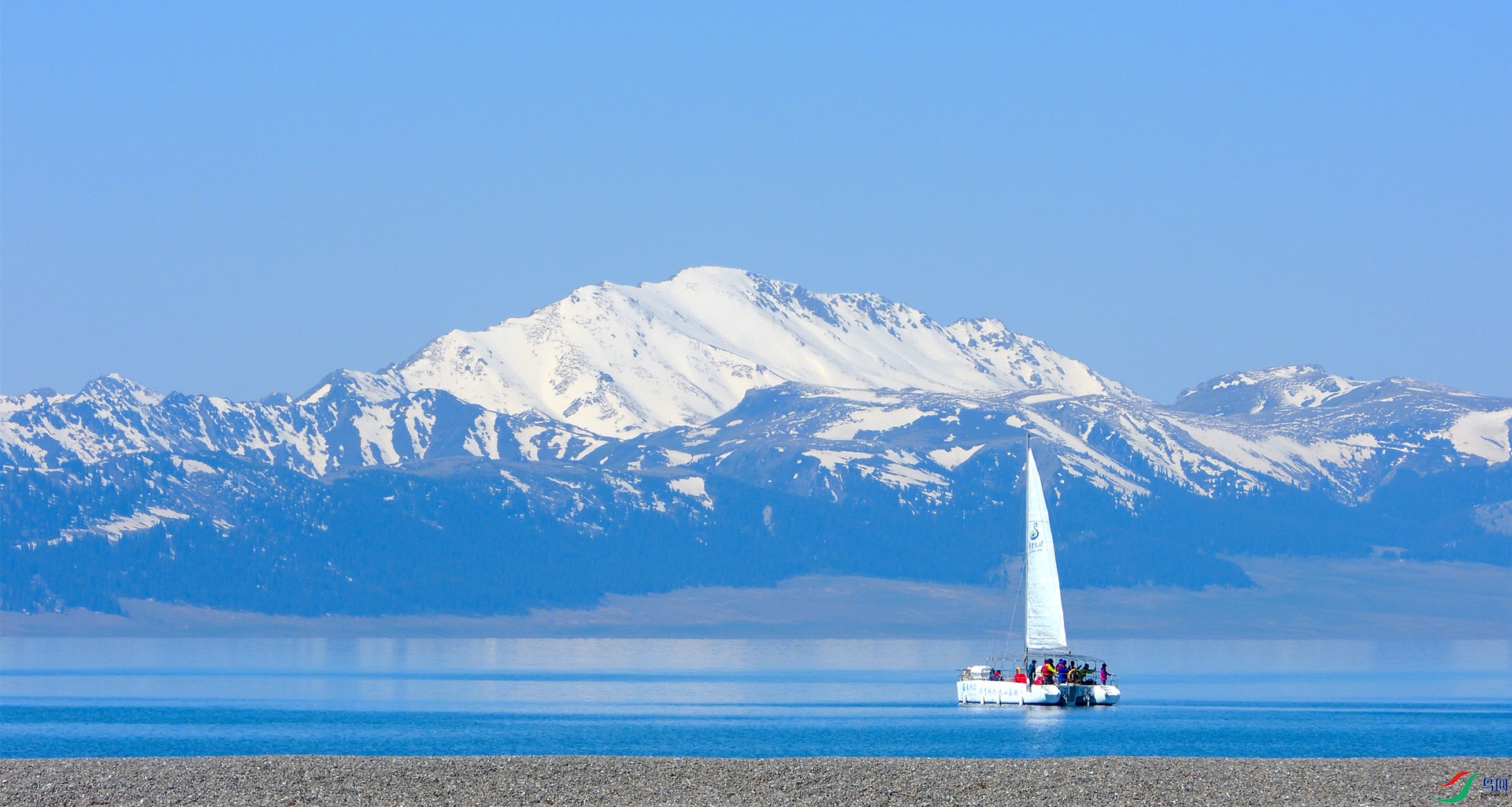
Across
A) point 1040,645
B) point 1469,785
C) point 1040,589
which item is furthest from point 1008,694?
point 1469,785

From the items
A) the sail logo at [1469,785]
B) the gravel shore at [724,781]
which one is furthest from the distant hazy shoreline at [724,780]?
the sail logo at [1469,785]

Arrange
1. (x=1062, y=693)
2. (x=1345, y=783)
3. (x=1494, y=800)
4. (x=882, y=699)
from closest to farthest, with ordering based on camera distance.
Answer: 1. (x=1494, y=800)
2. (x=1345, y=783)
3. (x=1062, y=693)
4. (x=882, y=699)

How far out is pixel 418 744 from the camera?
328ft

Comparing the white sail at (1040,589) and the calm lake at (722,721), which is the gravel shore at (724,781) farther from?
the white sail at (1040,589)

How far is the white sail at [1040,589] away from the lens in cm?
14038

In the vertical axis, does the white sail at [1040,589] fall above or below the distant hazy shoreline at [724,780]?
above

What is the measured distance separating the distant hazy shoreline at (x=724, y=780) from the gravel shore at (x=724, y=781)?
80 millimetres

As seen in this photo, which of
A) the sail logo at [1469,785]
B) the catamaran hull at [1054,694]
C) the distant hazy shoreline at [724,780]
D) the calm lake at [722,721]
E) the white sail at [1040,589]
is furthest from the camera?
the white sail at [1040,589]

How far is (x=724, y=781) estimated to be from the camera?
71.8 m

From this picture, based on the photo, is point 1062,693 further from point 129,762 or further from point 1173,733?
point 129,762

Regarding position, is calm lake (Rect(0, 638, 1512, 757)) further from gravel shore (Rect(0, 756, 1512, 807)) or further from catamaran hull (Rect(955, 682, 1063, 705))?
gravel shore (Rect(0, 756, 1512, 807))

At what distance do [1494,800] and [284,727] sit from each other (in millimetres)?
→ 70921

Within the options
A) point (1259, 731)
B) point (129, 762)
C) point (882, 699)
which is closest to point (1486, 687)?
point (882, 699)

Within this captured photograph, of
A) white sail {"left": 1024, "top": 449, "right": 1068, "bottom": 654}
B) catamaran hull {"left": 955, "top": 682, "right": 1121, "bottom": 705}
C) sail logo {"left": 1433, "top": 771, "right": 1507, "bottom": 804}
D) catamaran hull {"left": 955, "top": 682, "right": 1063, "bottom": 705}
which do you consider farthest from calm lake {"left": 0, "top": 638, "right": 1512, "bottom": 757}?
sail logo {"left": 1433, "top": 771, "right": 1507, "bottom": 804}
